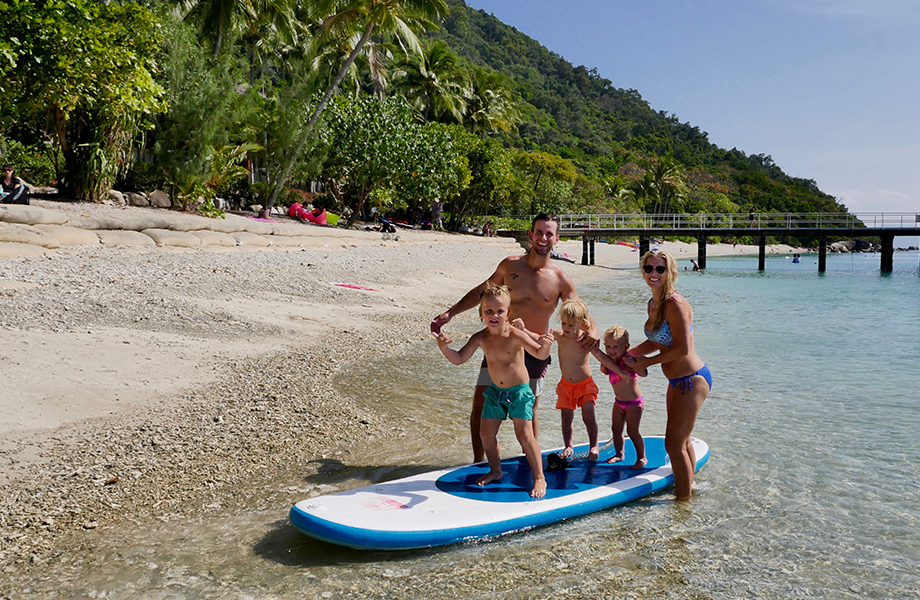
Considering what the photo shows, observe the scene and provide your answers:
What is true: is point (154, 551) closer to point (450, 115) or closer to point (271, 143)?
point (271, 143)

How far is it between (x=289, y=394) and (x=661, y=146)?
111 metres

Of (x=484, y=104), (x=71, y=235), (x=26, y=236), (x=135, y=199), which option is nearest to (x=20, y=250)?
(x=26, y=236)

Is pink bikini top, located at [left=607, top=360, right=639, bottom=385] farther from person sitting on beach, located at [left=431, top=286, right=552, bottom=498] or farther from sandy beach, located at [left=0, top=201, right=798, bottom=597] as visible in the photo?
sandy beach, located at [left=0, top=201, right=798, bottom=597]

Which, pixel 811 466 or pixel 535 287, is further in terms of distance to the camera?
pixel 811 466

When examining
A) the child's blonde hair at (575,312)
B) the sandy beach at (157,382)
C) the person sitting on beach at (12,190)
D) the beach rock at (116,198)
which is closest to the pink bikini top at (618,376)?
the child's blonde hair at (575,312)

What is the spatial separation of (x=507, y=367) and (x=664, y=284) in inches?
42.3

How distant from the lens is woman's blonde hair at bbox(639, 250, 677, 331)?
410 centimetres

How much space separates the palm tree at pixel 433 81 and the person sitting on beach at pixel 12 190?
94.9ft

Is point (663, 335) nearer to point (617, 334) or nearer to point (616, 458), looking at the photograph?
point (617, 334)

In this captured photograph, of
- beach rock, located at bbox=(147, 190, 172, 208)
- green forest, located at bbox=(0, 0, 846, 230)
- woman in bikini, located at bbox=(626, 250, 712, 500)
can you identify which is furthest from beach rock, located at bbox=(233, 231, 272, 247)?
woman in bikini, located at bbox=(626, 250, 712, 500)

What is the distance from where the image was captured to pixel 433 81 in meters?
42.4

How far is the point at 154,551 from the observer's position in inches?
148

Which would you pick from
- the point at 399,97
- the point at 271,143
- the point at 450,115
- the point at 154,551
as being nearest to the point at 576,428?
the point at 154,551

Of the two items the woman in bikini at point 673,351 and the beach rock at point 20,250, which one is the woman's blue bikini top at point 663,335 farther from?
the beach rock at point 20,250
